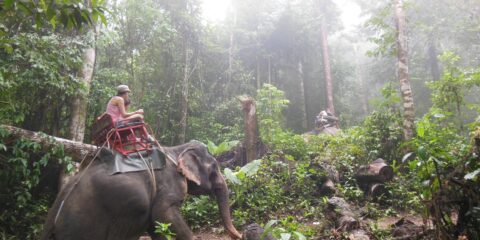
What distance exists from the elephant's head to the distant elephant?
21mm

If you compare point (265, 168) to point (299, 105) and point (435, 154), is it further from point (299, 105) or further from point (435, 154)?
point (299, 105)

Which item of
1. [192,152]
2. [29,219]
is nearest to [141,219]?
[192,152]

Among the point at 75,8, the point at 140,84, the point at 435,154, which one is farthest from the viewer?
the point at 140,84

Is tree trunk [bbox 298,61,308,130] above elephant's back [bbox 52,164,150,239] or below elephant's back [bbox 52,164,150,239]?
above

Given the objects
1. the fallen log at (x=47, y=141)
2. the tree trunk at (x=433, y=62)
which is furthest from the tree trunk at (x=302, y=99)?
the fallen log at (x=47, y=141)

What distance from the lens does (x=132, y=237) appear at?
5.01 metres

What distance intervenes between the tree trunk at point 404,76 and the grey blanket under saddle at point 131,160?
6.73 m

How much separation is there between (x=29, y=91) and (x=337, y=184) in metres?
7.45

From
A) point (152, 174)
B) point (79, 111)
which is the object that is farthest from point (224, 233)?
point (79, 111)

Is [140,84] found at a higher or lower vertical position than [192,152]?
higher

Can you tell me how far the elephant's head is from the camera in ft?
19.1


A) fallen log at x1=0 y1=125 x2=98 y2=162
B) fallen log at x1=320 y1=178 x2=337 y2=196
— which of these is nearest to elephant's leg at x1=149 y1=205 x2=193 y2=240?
fallen log at x1=0 y1=125 x2=98 y2=162

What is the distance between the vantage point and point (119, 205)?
186 inches

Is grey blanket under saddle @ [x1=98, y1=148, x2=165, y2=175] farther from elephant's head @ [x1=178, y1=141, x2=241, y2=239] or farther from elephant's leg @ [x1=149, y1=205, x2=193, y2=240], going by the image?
elephant's leg @ [x1=149, y1=205, x2=193, y2=240]
